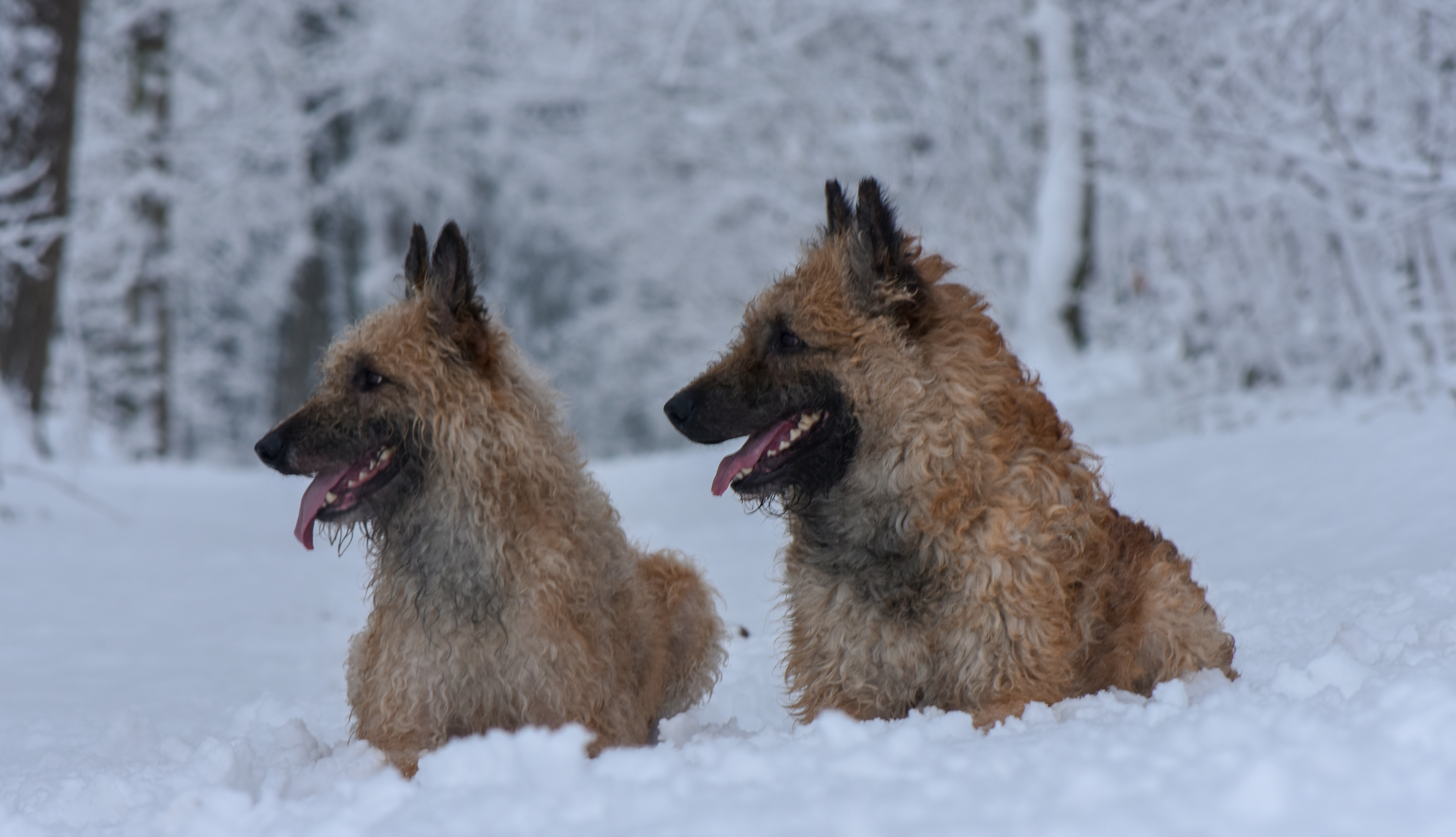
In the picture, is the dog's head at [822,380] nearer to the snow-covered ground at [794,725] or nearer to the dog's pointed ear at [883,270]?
the dog's pointed ear at [883,270]

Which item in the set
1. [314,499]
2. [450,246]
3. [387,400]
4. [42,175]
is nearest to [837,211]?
[450,246]

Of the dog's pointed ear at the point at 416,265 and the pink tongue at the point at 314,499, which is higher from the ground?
the dog's pointed ear at the point at 416,265

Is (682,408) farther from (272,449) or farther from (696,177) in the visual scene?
(696,177)

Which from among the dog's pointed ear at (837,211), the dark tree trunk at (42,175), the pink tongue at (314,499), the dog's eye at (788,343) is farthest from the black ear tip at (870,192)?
the dark tree trunk at (42,175)

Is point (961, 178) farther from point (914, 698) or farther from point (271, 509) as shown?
point (914, 698)

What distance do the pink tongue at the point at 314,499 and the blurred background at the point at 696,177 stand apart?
3.44 ft

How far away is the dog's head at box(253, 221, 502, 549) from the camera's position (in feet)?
13.6

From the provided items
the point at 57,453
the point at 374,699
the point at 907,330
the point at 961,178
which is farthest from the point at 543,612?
the point at 961,178

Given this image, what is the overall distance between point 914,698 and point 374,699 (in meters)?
1.80

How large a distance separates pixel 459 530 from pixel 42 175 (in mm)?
8980

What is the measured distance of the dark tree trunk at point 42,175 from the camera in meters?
11.3

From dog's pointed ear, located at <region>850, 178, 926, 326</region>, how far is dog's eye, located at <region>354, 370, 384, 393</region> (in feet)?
5.37

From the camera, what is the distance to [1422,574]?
19.1ft

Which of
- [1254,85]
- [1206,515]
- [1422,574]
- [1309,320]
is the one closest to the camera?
[1422,574]
